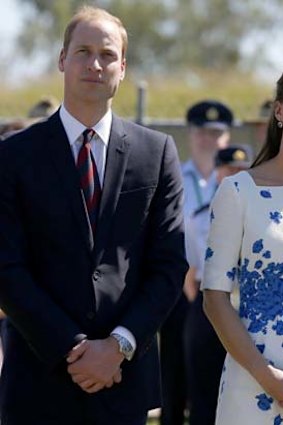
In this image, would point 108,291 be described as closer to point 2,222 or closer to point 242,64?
point 2,222

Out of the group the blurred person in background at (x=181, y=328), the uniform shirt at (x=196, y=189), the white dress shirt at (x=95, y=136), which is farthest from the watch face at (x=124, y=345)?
the blurred person in background at (x=181, y=328)

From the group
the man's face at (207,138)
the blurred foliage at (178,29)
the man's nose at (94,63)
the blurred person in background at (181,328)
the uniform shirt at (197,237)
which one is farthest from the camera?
the blurred foliage at (178,29)

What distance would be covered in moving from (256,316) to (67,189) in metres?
0.81

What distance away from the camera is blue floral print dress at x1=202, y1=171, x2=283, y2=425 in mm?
4727

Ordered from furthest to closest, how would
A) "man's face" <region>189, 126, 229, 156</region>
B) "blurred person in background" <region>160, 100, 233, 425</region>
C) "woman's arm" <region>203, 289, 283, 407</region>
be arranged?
"man's face" <region>189, 126, 229, 156</region>
"blurred person in background" <region>160, 100, 233, 425</region>
"woman's arm" <region>203, 289, 283, 407</region>

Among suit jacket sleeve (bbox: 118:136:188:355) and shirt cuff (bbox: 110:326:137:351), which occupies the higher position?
suit jacket sleeve (bbox: 118:136:188:355)

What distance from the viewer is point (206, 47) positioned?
151 ft

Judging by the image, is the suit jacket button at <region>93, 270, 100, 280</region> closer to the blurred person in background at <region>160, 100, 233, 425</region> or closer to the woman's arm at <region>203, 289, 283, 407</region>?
the woman's arm at <region>203, 289, 283, 407</region>

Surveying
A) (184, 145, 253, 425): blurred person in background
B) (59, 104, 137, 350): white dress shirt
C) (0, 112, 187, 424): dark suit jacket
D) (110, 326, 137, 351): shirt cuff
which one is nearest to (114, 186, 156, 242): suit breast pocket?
(0, 112, 187, 424): dark suit jacket

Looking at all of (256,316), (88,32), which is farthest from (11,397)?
(88,32)

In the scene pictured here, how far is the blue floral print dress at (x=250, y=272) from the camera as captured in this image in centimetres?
473

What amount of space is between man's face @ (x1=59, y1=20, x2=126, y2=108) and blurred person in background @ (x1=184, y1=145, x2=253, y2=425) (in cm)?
253

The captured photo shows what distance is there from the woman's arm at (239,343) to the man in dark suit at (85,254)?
20 cm

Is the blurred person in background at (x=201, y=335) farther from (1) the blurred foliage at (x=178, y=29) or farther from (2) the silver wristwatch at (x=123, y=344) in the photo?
(1) the blurred foliage at (x=178, y=29)
